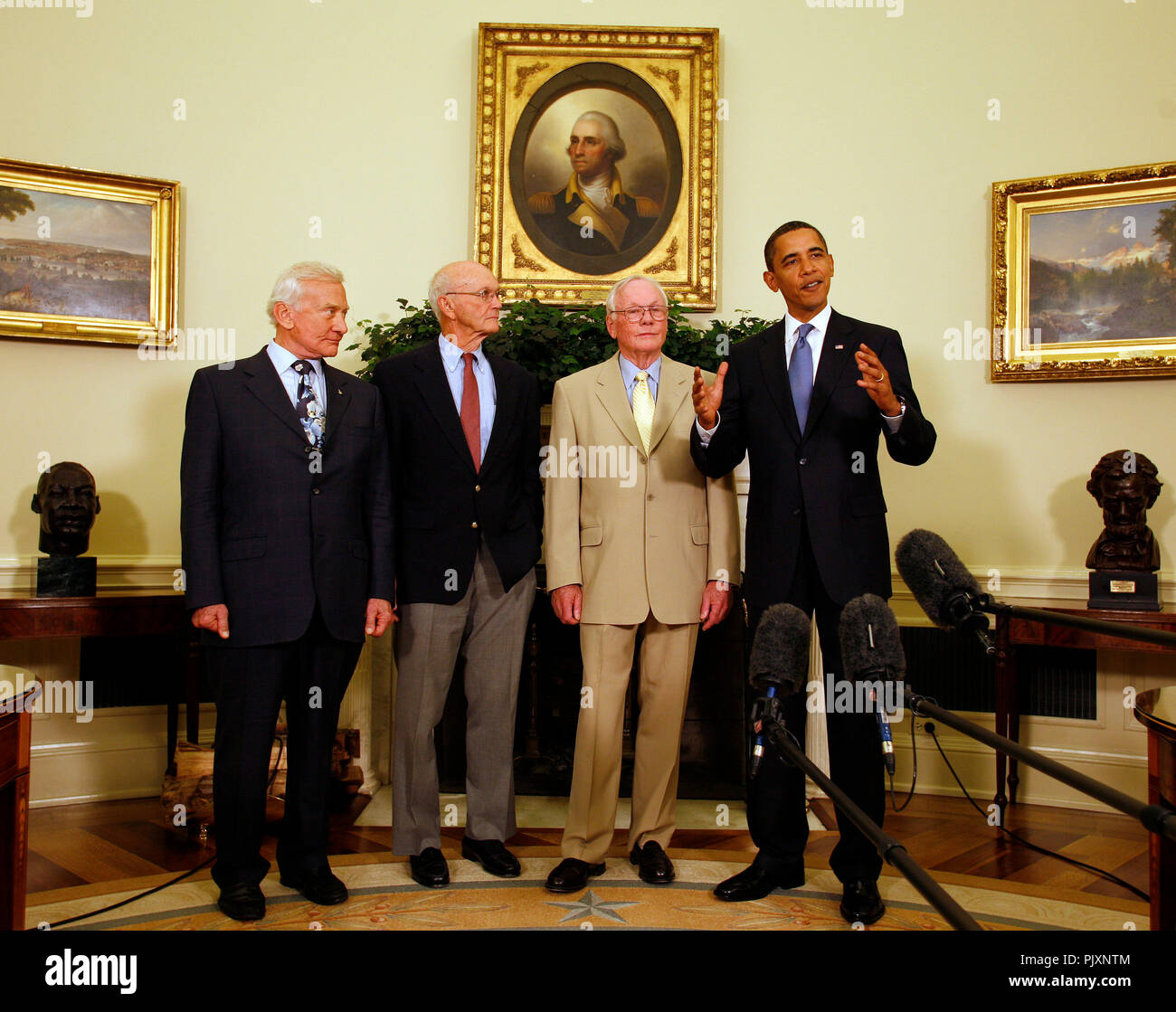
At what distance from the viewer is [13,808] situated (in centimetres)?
217

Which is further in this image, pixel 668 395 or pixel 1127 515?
pixel 1127 515

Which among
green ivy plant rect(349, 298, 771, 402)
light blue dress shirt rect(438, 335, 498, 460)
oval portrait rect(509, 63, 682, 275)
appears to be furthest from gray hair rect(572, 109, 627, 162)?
light blue dress shirt rect(438, 335, 498, 460)

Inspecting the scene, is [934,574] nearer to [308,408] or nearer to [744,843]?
[308,408]

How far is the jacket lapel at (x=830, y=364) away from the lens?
9.92 ft

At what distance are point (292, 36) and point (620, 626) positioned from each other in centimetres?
356

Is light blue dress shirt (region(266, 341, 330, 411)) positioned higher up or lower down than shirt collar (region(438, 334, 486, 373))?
lower down

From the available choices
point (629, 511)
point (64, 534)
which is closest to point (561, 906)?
point (629, 511)

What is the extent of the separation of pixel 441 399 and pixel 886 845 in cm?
237

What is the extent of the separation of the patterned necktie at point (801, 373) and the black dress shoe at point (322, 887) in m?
2.00

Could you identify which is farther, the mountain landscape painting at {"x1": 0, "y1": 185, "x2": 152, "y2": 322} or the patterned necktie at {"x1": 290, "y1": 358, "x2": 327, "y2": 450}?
the mountain landscape painting at {"x1": 0, "y1": 185, "x2": 152, "y2": 322}

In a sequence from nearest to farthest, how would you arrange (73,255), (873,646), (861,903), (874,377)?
(873,646), (874,377), (861,903), (73,255)

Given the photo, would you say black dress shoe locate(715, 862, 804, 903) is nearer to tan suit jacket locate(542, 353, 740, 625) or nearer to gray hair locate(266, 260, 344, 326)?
tan suit jacket locate(542, 353, 740, 625)

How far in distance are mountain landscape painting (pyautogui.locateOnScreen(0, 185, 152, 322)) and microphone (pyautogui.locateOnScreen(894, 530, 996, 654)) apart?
4.02 meters

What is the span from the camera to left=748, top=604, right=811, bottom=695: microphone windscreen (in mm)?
1851
